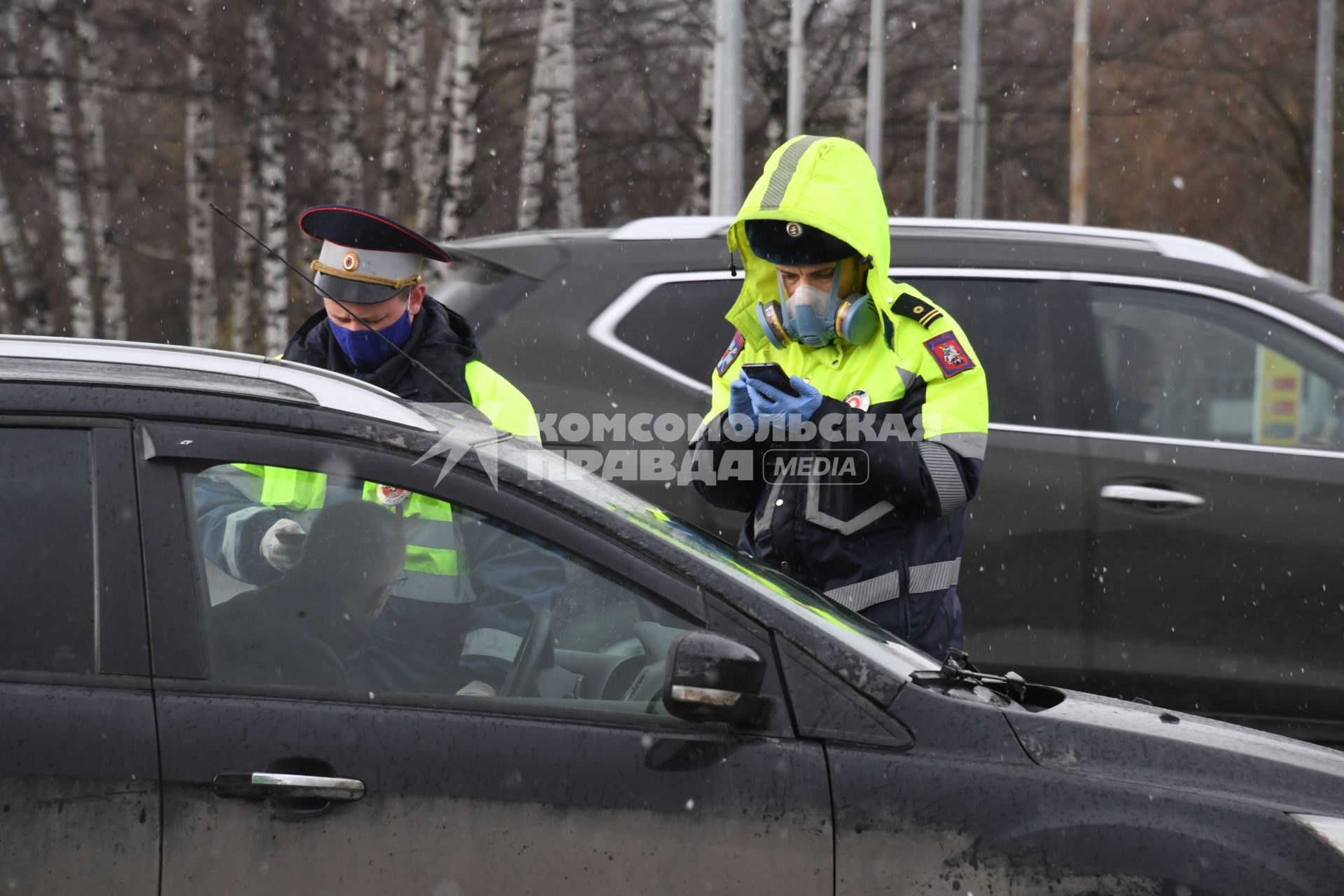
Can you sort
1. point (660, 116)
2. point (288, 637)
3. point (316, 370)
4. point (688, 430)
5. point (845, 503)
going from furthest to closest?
point (660, 116) → point (688, 430) → point (845, 503) → point (316, 370) → point (288, 637)

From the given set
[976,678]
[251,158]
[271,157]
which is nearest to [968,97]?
[271,157]

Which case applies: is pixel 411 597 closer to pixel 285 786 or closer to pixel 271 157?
pixel 285 786

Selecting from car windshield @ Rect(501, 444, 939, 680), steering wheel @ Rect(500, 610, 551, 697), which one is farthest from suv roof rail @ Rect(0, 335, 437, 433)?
steering wheel @ Rect(500, 610, 551, 697)

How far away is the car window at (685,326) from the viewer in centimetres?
453

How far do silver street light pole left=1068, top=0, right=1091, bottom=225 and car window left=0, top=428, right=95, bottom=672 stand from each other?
24412mm

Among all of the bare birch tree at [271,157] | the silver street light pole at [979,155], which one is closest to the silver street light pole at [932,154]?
the silver street light pole at [979,155]

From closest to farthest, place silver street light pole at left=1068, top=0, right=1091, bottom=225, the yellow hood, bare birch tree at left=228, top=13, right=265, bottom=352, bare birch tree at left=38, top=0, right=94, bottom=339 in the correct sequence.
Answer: the yellow hood
bare birch tree at left=38, top=0, right=94, bottom=339
bare birch tree at left=228, top=13, right=265, bottom=352
silver street light pole at left=1068, top=0, right=1091, bottom=225

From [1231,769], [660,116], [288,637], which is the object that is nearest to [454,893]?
[288,637]

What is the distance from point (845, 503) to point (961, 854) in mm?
1106

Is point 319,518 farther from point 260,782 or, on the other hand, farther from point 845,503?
point 845,503

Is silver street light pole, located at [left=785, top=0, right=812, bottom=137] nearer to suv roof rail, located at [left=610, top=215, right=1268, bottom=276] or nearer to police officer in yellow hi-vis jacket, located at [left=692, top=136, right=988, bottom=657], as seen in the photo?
suv roof rail, located at [left=610, top=215, right=1268, bottom=276]

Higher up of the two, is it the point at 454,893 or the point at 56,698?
the point at 56,698

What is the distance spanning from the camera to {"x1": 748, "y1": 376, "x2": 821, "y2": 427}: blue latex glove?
3.06 m

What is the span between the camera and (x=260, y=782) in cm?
217
